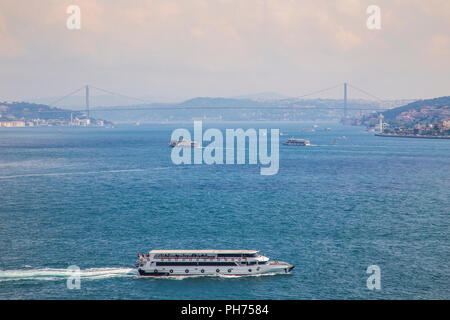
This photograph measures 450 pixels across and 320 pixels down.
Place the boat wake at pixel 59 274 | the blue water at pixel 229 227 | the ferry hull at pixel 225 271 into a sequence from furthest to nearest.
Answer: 1. the ferry hull at pixel 225 271
2. the boat wake at pixel 59 274
3. the blue water at pixel 229 227

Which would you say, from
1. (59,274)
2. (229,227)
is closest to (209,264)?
(59,274)

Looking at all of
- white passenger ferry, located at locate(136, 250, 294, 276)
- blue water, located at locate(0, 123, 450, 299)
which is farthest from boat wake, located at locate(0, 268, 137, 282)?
white passenger ferry, located at locate(136, 250, 294, 276)

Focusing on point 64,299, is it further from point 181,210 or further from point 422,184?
point 422,184

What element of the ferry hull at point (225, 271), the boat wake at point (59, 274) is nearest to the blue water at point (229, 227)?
the boat wake at point (59, 274)

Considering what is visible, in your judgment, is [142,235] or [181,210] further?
[181,210]

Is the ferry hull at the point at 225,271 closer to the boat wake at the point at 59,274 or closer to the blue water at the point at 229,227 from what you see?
the blue water at the point at 229,227
